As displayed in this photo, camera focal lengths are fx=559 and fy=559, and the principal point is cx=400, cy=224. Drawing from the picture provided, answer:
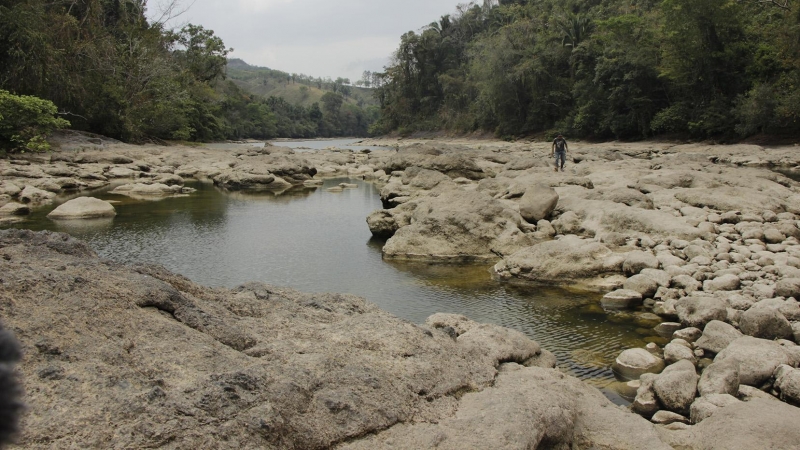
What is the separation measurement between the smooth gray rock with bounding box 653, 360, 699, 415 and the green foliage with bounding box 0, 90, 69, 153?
85.5 ft

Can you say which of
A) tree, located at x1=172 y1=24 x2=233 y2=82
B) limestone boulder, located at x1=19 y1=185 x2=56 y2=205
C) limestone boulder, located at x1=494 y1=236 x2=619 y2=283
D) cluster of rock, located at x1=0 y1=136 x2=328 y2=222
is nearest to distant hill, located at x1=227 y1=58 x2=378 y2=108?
tree, located at x1=172 y1=24 x2=233 y2=82

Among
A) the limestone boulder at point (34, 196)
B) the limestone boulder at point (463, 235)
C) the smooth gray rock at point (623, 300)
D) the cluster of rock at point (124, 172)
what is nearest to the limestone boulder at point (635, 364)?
the smooth gray rock at point (623, 300)

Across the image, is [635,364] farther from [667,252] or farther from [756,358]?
[667,252]

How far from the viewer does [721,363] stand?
538 cm

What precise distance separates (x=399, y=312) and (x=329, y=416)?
5585 mm

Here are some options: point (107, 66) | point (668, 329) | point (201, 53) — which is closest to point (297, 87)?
point (201, 53)

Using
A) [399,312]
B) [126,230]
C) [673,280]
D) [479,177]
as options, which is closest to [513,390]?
[399,312]

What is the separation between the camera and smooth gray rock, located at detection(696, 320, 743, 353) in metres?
6.43

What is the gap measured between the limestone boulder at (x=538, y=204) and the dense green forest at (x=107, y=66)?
21.3m

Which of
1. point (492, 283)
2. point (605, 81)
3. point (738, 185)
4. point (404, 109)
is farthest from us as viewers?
point (404, 109)

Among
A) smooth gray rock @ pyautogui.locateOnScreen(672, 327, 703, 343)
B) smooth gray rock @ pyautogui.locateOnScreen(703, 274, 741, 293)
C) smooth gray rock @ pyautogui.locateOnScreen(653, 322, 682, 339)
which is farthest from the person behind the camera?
smooth gray rock @ pyautogui.locateOnScreen(703, 274, 741, 293)

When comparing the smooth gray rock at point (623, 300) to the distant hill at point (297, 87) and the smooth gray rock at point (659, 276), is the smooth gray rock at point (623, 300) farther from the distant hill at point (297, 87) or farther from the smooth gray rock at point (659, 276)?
the distant hill at point (297, 87)

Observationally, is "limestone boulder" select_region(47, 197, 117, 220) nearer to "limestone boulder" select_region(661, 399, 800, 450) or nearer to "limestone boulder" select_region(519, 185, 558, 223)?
"limestone boulder" select_region(519, 185, 558, 223)

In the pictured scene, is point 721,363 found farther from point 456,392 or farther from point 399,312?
point 399,312
